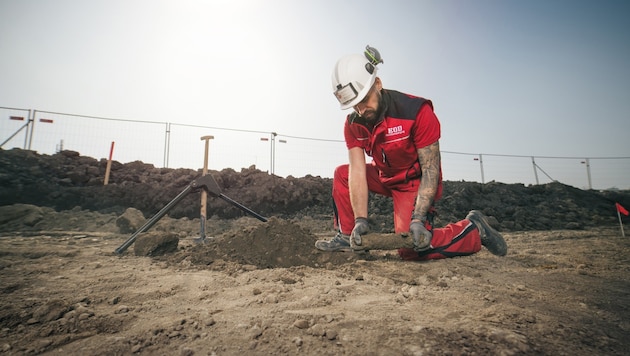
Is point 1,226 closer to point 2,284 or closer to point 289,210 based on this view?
point 2,284

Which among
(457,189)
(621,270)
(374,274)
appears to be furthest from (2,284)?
(457,189)

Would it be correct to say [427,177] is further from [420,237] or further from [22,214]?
[22,214]

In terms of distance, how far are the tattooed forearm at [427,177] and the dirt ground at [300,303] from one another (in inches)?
20.6

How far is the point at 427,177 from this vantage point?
2.63m

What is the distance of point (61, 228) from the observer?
17.3ft

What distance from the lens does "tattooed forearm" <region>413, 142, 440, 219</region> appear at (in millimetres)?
2561

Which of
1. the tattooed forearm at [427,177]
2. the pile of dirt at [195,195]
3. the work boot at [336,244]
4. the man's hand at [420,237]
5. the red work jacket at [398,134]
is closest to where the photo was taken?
the man's hand at [420,237]

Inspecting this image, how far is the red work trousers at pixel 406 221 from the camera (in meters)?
2.65

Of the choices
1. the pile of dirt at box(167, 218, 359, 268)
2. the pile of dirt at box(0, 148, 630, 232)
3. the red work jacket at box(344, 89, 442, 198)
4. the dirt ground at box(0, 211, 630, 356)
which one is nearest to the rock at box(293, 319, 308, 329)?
the dirt ground at box(0, 211, 630, 356)

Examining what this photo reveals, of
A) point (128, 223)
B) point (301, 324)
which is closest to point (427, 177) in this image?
point (301, 324)

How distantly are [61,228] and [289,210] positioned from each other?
487cm

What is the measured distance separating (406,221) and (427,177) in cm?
55

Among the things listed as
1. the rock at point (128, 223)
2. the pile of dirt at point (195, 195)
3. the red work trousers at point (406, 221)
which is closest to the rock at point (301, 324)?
the red work trousers at point (406, 221)

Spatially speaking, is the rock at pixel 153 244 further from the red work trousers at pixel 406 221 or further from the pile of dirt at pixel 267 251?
the red work trousers at pixel 406 221
